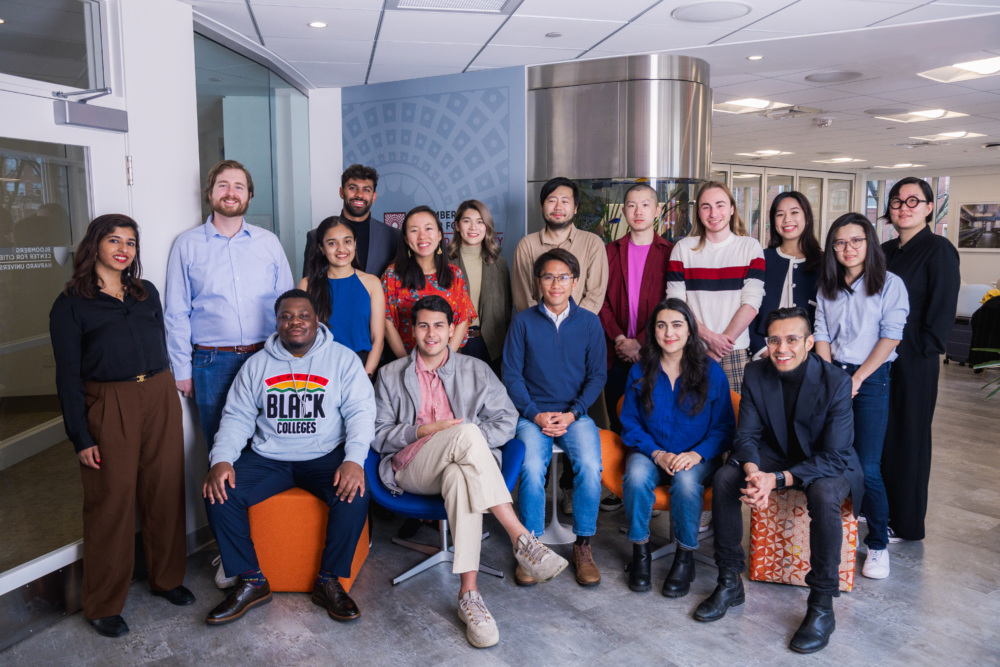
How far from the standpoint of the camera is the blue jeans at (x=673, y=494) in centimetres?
310

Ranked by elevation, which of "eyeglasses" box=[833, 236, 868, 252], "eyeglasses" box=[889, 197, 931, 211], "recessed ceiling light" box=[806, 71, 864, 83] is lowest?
"eyeglasses" box=[833, 236, 868, 252]

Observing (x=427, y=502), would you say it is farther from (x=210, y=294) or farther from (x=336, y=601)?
(x=210, y=294)

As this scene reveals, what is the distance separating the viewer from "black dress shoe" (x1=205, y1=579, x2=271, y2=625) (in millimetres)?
2875

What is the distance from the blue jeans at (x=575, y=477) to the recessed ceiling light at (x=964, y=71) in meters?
4.93

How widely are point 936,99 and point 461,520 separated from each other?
718 centimetres

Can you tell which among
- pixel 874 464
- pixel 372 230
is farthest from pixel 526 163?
pixel 874 464

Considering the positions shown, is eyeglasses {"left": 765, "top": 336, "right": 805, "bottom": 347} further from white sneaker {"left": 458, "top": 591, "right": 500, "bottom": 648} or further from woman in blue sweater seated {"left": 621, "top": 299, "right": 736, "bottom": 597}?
white sneaker {"left": 458, "top": 591, "right": 500, "bottom": 648}

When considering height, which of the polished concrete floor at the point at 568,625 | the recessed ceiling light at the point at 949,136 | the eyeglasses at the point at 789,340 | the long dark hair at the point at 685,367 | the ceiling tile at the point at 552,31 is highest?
the recessed ceiling light at the point at 949,136

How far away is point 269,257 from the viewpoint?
3.49 metres

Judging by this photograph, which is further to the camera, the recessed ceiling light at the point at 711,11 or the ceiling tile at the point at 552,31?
the ceiling tile at the point at 552,31

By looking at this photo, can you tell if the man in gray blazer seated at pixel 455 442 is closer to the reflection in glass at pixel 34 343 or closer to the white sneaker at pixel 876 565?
the reflection in glass at pixel 34 343

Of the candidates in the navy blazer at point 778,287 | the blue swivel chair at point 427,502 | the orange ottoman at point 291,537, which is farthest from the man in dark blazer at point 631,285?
the orange ottoman at point 291,537

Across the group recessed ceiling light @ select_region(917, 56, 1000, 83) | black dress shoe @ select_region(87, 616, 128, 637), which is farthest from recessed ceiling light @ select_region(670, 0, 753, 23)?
black dress shoe @ select_region(87, 616, 128, 637)

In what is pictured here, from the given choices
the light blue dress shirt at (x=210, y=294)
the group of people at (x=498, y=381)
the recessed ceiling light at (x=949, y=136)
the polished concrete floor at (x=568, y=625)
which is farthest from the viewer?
the recessed ceiling light at (x=949, y=136)
